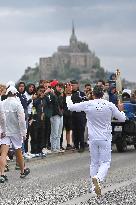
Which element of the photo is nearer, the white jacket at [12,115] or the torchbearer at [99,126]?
the torchbearer at [99,126]

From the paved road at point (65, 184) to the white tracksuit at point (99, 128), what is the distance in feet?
1.76

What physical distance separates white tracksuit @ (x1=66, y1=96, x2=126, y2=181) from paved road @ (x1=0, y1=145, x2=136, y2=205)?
21.1 inches

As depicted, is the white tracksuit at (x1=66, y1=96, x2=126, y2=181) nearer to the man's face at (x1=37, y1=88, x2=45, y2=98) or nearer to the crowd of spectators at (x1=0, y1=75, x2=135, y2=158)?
the crowd of spectators at (x1=0, y1=75, x2=135, y2=158)

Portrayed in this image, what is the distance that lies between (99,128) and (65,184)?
1.61m

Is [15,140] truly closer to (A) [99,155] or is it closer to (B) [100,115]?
(A) [99,155]

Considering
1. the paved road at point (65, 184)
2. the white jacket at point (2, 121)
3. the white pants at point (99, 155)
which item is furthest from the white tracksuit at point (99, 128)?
the white jacket at point (2, 121)

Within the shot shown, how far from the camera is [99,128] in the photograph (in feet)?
39.3

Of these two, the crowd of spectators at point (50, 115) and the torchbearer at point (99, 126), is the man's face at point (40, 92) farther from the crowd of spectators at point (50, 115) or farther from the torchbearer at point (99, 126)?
the torchbearer at point (99, 126)

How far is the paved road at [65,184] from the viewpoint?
11.0 metres

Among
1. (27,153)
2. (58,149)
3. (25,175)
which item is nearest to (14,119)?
(25,175)

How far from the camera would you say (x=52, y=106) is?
1973 cm

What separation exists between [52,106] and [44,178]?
5.71m

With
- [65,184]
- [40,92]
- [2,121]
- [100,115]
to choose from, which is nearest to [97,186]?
[100,115]

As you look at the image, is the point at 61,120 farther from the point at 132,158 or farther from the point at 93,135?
the point at 93,135
